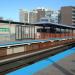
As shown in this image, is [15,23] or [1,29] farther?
[15,23]

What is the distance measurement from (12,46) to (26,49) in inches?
185

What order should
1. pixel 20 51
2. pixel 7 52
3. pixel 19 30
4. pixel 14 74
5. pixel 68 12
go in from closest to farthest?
pixel 14 74 < pixel 7 52 < pixel 20 51 < pixel 19 30 < pixel 68 12

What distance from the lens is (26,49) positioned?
34.2 m

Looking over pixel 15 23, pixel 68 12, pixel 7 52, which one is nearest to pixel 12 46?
pixel 7 52

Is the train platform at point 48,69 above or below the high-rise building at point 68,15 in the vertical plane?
below

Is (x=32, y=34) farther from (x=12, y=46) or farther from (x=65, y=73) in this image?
(x=65, y=73)

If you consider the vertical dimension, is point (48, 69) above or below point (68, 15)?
below

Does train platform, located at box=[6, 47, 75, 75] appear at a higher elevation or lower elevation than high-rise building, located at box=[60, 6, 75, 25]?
lower

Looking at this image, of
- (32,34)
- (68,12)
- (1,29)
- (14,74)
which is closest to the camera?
(14,74)

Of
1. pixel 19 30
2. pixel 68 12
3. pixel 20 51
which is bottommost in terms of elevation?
pixel 20 51

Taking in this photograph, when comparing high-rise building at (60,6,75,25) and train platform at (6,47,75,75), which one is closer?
train platform at (6,47,75,75)

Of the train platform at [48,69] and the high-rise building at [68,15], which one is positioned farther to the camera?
the high-rise building at [68,15]

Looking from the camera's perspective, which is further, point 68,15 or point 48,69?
point 68,15

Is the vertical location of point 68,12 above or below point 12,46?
above
